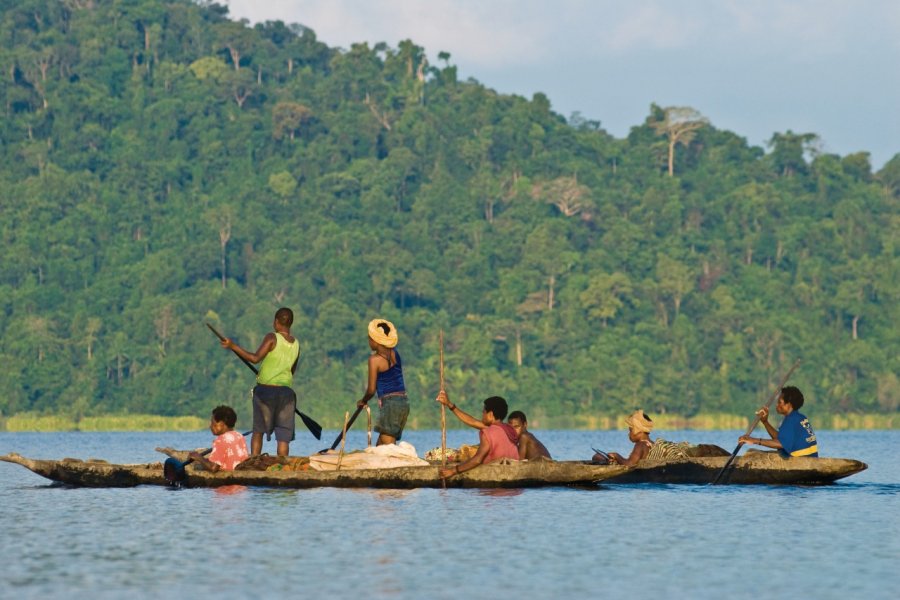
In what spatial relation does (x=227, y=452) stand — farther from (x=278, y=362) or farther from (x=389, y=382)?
(x=389, y=382)

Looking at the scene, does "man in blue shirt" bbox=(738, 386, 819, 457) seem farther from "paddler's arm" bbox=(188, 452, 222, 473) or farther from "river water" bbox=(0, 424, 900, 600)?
"paddler's arm" bbox=(188, 452, 222, 473)

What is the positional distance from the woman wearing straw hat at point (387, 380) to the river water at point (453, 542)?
3.16 ft

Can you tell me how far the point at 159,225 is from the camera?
417ft

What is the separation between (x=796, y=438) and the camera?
2522 cm

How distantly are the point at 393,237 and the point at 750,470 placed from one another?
9897cm

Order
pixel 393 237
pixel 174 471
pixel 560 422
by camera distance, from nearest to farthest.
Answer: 1. pixel 174 471
2. pixel 560 422
3. pixel 393 237

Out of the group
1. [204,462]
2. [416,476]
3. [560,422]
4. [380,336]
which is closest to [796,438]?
[416,476]

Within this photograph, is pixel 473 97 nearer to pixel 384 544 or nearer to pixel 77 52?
pixel 77 52

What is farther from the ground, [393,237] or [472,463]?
[393,237]

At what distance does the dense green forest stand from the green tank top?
7219cm

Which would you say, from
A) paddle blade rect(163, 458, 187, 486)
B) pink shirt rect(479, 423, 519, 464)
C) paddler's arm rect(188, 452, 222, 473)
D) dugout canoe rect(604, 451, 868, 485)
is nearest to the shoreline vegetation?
paddle blade rect(163, 458, 187, 486)

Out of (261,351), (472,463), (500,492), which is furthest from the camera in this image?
(500,492)

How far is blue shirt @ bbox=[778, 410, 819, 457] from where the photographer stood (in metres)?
25.2

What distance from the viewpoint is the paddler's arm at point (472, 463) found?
2361 centimetres
